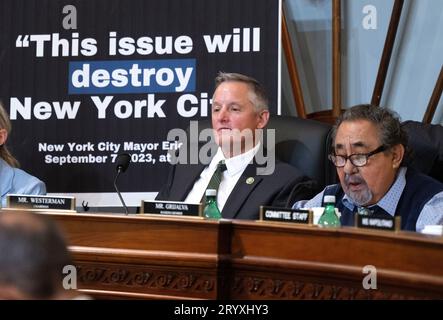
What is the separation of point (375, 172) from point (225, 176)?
748 millimetres

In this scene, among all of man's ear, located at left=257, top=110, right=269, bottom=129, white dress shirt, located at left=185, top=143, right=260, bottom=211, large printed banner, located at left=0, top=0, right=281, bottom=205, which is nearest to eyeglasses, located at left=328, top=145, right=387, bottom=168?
white dress shirt, located at left=185, top=143, right=260, bottom=211

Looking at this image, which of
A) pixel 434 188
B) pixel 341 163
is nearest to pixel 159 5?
pixel 341 163

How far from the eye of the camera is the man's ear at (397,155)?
3082 millimetres

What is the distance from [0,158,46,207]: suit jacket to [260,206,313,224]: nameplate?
1692 millimetres

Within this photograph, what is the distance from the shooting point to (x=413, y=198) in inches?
115

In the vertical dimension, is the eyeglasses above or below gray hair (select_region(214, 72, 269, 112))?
below

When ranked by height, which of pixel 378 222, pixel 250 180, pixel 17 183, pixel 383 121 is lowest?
pixel 17 183

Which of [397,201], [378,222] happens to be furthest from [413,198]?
[378,222]

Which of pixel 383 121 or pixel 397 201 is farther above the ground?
pixel 383 121

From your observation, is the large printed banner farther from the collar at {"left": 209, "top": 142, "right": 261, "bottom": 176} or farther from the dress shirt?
the dress shirt

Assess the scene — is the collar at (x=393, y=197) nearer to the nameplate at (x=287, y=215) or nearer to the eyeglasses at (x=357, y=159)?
the eyeglasses at (x=357, y=159)

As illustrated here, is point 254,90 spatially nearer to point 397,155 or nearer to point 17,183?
point 397,155

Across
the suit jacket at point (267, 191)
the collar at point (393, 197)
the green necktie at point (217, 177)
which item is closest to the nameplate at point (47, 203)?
the suit jacket at point (267, 191)

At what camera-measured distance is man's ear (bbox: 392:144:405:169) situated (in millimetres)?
3082
